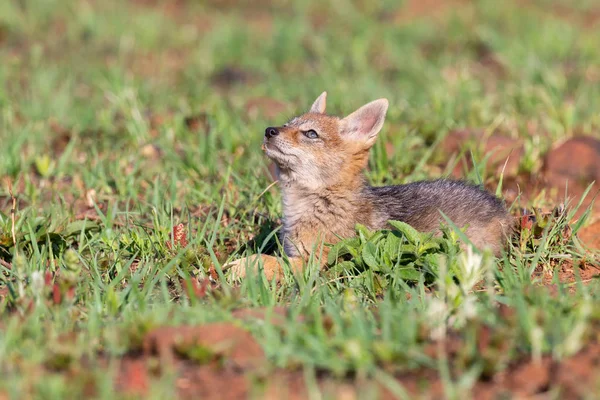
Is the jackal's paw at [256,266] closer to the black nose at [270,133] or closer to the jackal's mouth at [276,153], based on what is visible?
the jackal's mouth at [276,153]

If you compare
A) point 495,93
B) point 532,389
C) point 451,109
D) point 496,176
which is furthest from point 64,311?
point 495,93

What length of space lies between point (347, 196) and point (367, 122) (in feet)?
1.86

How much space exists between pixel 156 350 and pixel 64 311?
68 centimetres

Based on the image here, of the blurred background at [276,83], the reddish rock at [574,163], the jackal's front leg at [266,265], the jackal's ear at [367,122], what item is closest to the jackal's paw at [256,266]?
the jackal's front leg at [266,265]

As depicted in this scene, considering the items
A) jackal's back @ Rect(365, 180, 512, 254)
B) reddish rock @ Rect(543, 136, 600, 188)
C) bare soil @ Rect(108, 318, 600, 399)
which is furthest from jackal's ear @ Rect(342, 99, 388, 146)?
A: bare soil @ Rect(108, 318, 600, 399)

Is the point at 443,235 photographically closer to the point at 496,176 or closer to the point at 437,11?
the point at 496,176

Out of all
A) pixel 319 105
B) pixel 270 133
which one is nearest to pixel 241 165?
pixel 319 105

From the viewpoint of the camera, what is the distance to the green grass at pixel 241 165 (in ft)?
11.6

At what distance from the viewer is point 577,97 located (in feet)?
27.7

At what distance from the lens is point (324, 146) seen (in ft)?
18.5

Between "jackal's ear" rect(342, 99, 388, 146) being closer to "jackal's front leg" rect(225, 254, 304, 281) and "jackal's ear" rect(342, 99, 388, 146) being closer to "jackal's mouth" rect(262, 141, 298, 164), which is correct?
"jackal's mouth" rect(262, 141, 298, 164)

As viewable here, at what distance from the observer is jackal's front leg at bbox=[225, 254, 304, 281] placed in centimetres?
495

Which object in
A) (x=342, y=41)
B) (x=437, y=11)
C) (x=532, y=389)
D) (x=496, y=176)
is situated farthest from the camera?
(x=437, y=11)

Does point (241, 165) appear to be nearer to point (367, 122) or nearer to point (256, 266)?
point (367, 122)
